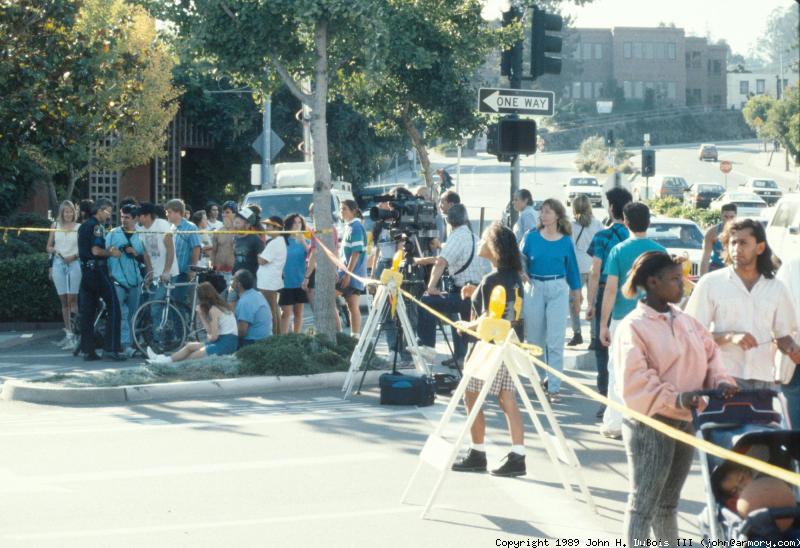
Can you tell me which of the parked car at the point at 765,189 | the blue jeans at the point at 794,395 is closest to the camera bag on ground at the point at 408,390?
the blue jeans at the point at 794,395

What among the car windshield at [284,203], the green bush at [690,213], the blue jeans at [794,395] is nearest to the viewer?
the blue jeans at [794,395]

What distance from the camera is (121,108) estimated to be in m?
19.3

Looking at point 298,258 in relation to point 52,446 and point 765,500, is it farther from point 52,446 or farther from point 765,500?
point 765,500

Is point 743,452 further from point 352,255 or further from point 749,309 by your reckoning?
point 352,255

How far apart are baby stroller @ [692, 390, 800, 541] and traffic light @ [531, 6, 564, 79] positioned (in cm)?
1024

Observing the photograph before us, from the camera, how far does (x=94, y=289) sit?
49.9ft

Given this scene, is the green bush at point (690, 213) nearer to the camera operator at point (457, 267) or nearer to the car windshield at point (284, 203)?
the car windshield at point (284, 203)

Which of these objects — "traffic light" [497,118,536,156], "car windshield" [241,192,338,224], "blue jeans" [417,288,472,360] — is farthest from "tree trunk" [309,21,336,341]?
"car windshield" [241,192,338,224]

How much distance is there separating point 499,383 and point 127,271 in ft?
25.7

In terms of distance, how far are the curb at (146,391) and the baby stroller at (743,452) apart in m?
7.15

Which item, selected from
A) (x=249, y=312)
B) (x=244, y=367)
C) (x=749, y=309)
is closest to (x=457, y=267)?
(x=244, y=367)

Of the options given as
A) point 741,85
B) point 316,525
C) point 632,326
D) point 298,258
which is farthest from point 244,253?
point 741,85

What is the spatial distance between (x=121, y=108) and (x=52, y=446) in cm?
1030

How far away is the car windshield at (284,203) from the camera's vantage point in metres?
22.5
